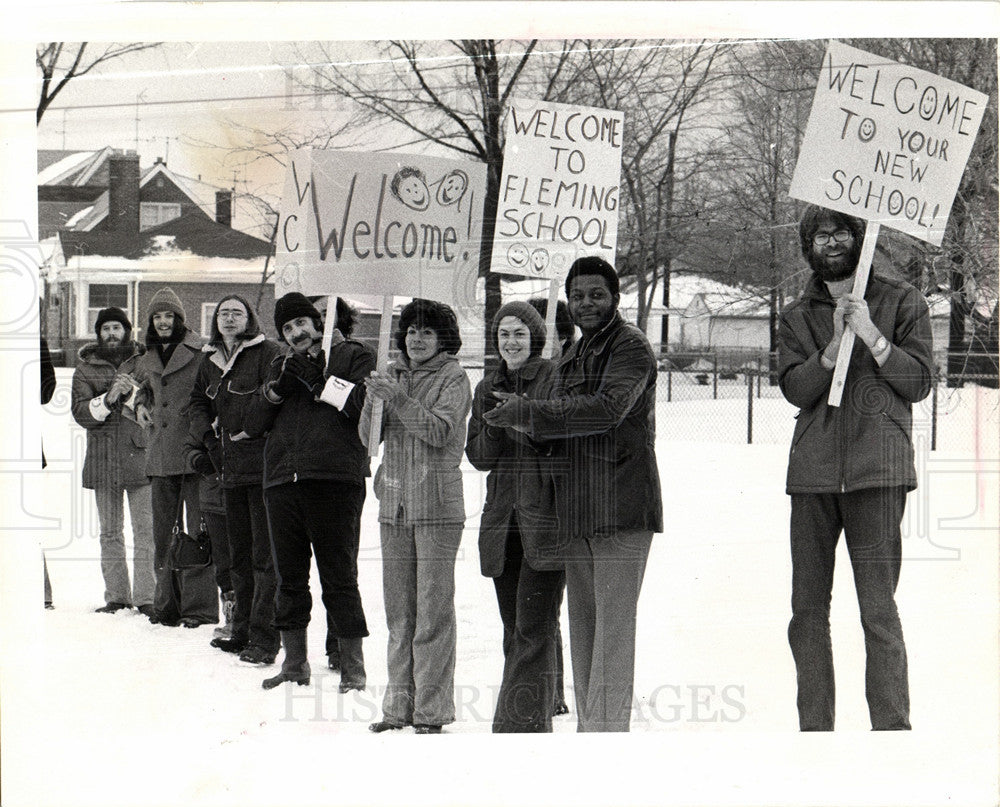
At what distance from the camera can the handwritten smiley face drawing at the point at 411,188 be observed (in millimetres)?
5871

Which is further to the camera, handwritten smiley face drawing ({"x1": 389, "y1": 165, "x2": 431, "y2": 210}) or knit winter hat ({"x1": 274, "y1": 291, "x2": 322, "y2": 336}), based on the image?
knit winter hat ({"x1": 274, "y1": 291, "x2": 322, "y2": 336})

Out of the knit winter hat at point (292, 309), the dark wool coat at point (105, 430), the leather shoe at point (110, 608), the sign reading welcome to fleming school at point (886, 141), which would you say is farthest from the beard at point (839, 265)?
the leather shoe at point (110, 608)

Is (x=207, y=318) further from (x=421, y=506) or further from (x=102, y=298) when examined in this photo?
(x=421, y=506)

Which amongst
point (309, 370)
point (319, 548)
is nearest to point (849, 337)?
point (309, 370)

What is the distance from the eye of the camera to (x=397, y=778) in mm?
5883

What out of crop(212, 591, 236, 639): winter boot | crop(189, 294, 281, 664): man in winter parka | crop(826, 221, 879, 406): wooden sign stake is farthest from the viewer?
crop(212, 591, 236, 639): winter boot

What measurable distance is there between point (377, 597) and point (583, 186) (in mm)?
1735

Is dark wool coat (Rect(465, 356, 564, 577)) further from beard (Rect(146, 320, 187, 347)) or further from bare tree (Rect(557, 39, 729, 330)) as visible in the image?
beard (Rect(146, 320, 187, 347))

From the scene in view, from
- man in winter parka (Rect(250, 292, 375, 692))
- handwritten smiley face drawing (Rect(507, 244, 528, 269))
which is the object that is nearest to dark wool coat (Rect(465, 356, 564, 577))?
handwritten smiley face drawing (Rect(507, 244, 528, 269))

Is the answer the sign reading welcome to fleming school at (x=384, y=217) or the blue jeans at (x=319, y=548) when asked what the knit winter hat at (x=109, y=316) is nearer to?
the sign reading welcome to fleming school at (x=384, y=217)

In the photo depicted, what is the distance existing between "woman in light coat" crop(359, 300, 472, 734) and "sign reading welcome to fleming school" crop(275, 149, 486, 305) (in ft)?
0.56

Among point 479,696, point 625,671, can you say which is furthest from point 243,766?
point 625,671

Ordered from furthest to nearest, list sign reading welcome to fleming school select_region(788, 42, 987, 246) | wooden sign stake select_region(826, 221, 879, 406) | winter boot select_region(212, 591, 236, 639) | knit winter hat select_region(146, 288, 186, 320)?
winter boot select_region(212, 591, 236, 639) < knit winter hat select_region(146, 288, 186, 320) < sign reading welcome to fleming school select_region(788, 42, 987, 246) < wooden sign stake select_region(826, 221, 879, 406)

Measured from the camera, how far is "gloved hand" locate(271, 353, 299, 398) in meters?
6.03
